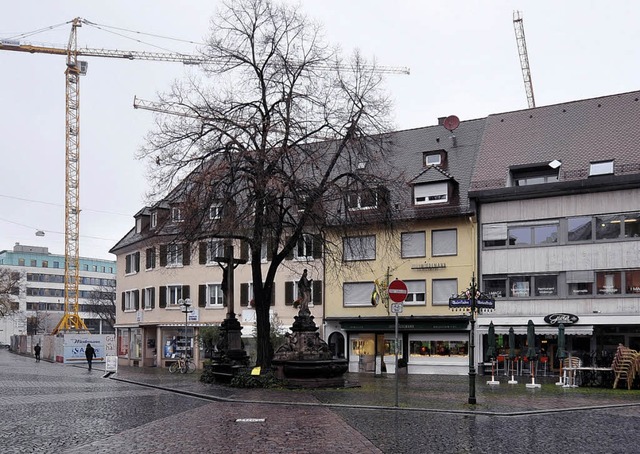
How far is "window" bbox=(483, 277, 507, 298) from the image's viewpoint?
41062mm

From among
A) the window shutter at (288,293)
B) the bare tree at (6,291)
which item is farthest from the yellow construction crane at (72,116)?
the window shutter at (288,293)

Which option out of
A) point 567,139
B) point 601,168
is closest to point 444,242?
point 567,139

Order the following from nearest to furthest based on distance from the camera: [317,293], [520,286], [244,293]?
1. [520,286]
2. [317,293]
3. [244,293]

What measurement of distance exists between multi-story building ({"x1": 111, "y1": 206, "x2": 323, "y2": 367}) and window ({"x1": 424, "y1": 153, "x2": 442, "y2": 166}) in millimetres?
8332

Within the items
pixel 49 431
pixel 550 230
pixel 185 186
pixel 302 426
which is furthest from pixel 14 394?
pixel 550 230

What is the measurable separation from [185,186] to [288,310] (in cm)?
2093

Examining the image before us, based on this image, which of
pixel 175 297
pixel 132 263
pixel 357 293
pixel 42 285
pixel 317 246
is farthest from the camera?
pixel 42 285

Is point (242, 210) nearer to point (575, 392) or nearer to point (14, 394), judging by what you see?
point (14, 394)

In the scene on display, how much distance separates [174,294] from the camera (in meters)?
55.5

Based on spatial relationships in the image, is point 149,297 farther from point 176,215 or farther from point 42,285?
point 42,285

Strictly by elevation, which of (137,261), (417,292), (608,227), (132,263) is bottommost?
(417,292)

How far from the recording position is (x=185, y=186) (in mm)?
29297

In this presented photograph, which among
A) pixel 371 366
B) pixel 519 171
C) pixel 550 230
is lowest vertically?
pixel 371 366

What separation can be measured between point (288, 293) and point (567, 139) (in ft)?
58.3
